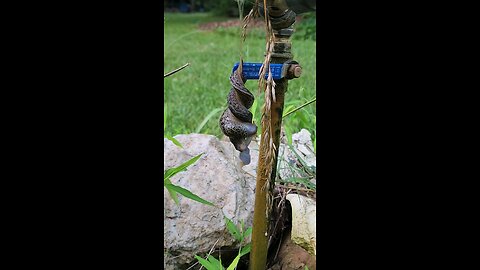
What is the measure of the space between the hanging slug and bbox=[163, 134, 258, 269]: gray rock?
1.01 feet

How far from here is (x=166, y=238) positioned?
1.10 metres

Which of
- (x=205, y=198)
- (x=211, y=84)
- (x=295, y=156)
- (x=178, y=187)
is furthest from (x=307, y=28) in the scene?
(x=178, y=187)

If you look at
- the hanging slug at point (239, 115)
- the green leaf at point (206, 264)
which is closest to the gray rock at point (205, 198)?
the green leaf at point (206, 264)

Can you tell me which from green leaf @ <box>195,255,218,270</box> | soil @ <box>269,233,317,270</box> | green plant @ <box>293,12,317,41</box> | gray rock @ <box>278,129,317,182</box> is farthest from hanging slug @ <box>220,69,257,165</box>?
green plant @ <box>293,12,317,41</box>

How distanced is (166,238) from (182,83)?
228cm

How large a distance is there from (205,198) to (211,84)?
2.10 meters

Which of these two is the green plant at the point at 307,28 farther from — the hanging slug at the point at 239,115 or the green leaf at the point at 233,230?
the hanging slug at the point at 239,115

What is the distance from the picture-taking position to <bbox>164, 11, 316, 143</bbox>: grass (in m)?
1.92

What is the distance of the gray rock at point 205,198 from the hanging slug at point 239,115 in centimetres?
31

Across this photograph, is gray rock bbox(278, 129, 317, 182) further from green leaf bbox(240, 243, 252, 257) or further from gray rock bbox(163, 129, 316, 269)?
green leaf bbox(240, 243, 252, 257)

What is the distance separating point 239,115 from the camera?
878 millimetres

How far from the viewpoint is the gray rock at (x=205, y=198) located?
3.69 ft
